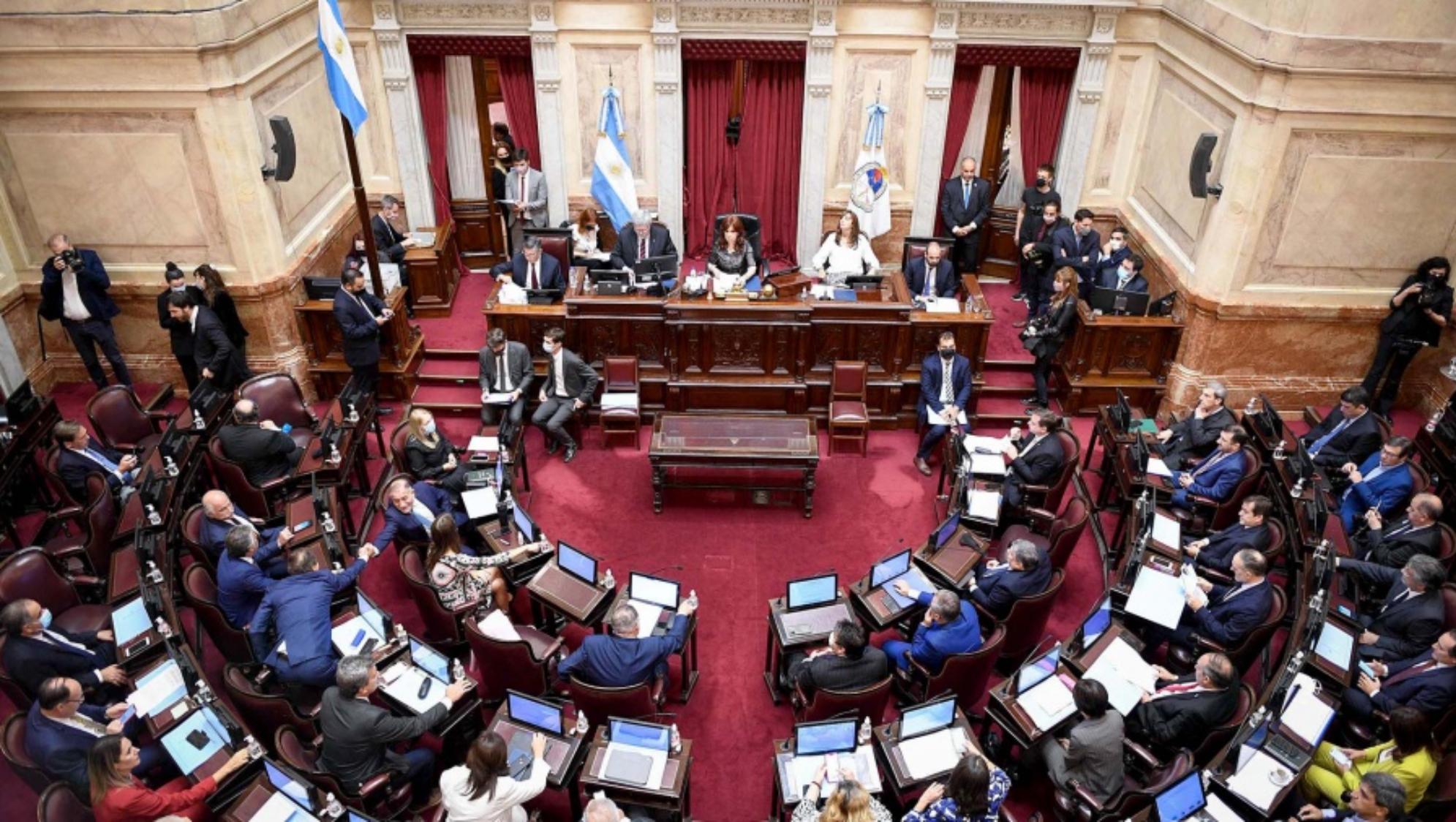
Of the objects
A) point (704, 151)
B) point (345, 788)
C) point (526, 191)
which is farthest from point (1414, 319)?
point (345, 788)

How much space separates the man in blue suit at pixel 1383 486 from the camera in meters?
8.06

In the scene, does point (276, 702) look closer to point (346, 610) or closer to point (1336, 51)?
point (346, 610)

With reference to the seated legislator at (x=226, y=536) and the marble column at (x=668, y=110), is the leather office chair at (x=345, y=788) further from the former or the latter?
the marble column at (x=668, y=110)

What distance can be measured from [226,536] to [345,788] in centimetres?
231

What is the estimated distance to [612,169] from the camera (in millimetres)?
11641

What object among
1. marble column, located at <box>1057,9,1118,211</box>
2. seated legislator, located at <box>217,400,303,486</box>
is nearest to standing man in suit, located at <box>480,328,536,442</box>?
seated legislator, located at <box>217,400,303,486</box>

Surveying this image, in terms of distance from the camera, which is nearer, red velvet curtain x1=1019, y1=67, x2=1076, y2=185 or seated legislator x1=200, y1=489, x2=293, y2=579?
seated legislator x1=200, y1=489, x2=293, y2=579

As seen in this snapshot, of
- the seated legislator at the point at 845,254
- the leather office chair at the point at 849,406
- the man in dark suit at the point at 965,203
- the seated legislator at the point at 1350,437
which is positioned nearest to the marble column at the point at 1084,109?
the man in dark suit at the point at 965,203

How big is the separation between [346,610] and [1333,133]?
9430 mm

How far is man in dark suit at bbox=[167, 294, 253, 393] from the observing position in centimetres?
952

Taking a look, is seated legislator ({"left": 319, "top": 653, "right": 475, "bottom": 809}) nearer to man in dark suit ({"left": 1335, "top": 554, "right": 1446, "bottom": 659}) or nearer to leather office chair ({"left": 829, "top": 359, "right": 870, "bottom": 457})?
leather office chair ({"left": 829, "top": 359, "right": 870, "bottom": 457})

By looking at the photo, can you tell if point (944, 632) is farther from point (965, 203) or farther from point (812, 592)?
point (965, 203)

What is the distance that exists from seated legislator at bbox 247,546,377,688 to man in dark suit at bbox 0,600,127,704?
3.00ft

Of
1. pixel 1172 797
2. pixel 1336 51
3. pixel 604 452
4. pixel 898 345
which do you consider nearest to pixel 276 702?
pixel 604 452
